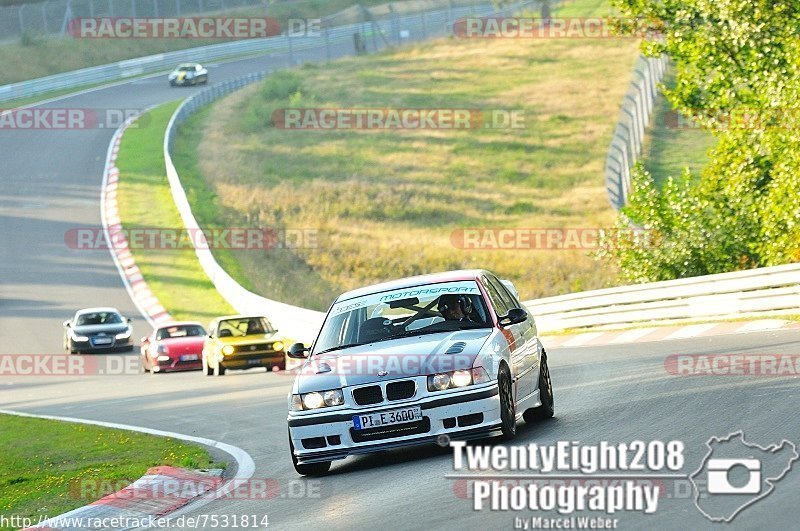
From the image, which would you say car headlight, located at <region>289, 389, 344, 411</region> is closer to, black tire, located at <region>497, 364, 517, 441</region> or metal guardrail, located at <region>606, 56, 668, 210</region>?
black tire, located at <region>497, 364, 517, 441</region>

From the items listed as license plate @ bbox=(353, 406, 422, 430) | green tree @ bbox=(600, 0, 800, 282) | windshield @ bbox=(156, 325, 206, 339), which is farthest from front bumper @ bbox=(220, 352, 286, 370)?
license plate @ bbox=(353, 406, 422, 430)

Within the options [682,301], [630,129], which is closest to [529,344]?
[682,301]

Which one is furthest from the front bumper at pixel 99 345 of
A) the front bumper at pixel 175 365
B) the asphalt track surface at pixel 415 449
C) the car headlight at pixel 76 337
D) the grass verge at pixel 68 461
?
the grass verge at pixel 68 461

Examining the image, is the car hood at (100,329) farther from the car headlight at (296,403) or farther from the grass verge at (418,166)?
the car headlight at (296,403)

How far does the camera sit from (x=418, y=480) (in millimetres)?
10367

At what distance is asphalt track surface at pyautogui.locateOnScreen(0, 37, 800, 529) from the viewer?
898 centimetres

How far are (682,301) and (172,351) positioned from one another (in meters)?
11.0

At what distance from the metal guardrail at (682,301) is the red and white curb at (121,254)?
14126mm

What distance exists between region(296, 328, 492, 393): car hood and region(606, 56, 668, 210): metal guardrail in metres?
25.5

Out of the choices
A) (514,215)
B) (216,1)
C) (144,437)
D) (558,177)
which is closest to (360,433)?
(144,437)

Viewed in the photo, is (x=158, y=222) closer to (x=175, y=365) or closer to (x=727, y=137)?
(x=175, y=365)

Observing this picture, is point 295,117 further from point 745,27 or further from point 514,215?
point 745,27

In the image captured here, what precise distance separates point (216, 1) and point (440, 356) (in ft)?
294

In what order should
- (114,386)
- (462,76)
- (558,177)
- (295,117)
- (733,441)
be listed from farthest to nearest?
(462,76) < (295,117) < (558,177) < (114,386) < (733,441)
